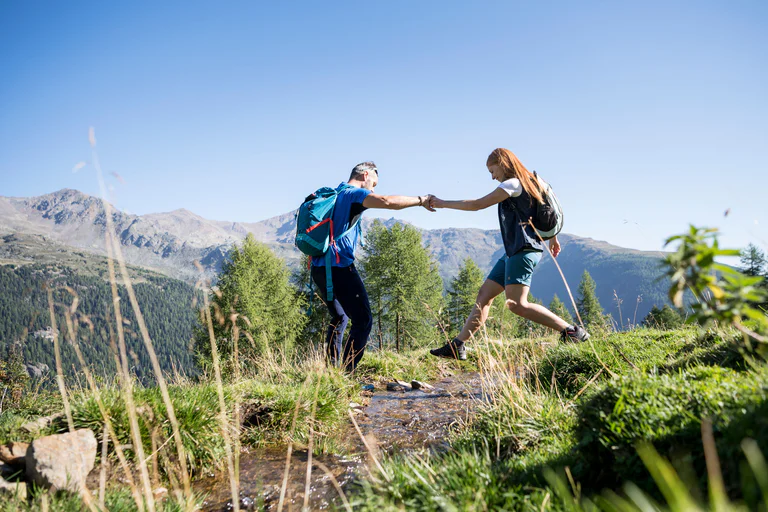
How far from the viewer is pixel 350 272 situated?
18.3ft

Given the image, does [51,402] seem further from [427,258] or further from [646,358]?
[427,258]

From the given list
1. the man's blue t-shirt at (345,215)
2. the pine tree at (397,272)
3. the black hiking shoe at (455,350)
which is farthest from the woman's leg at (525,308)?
the pine tree at (397,272)

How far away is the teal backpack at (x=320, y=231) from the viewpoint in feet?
17.7

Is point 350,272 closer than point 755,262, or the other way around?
point 350,272

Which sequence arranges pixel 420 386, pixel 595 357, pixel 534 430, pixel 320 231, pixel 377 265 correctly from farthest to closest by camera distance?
pixel 377 265
pixel 420 386
pixel 320 231
pixel 595 357
pixel 534 430

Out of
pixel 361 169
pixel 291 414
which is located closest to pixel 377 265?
pixel 361 169

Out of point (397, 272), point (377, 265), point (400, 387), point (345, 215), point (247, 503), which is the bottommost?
point (397, 272)

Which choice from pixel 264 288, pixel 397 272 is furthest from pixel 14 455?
pixel 264 288

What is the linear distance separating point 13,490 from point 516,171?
542 cm

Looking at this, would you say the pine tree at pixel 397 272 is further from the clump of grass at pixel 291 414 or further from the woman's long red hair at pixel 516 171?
the clump of grass at pixel 291 414

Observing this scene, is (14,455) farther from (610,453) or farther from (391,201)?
(391,201)

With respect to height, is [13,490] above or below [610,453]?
below

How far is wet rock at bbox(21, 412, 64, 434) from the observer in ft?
9.68

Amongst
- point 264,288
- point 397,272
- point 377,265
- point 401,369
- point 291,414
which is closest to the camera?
point 291,414
